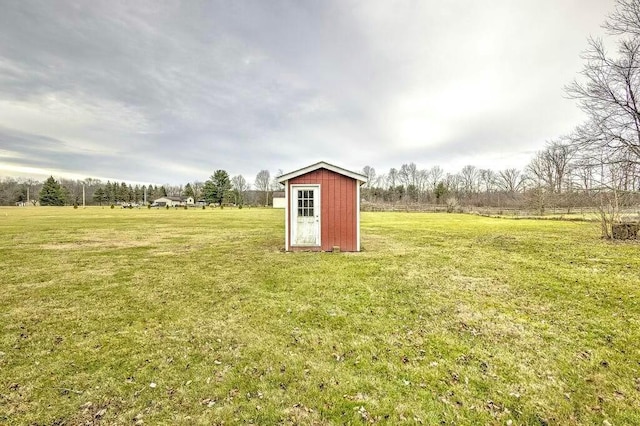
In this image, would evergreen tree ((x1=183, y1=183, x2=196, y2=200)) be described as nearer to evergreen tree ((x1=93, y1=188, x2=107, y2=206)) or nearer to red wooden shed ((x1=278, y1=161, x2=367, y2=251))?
evergreen tree ((x1=93, y1=188, x2=107, y2=206))

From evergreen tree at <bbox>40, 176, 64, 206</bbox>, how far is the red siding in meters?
89.2

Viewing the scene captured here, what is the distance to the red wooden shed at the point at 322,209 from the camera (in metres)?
11.5

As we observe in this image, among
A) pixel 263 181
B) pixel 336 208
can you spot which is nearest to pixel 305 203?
pixel 336 208

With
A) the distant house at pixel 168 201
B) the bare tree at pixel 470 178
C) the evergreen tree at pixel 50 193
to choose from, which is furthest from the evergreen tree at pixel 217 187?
the bare tree at pixel 470 178

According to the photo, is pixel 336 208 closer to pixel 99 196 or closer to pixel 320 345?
pixel 320 345

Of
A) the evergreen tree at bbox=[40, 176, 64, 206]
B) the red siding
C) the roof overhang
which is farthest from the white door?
the evergreen tree at bbox=[40, 176, 64, 206]

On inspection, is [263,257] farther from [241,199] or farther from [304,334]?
[241,199]

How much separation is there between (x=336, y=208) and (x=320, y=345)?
25.6 ft

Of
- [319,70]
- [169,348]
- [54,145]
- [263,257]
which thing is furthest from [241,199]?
[169,348]

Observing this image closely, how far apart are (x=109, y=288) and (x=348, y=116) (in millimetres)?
23068

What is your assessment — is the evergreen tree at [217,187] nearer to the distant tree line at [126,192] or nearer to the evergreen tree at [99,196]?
the distant tree line at [126,192]

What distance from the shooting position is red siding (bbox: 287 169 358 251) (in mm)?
11547

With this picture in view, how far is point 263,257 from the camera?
10523 millimetres

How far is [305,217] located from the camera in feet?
38.5
